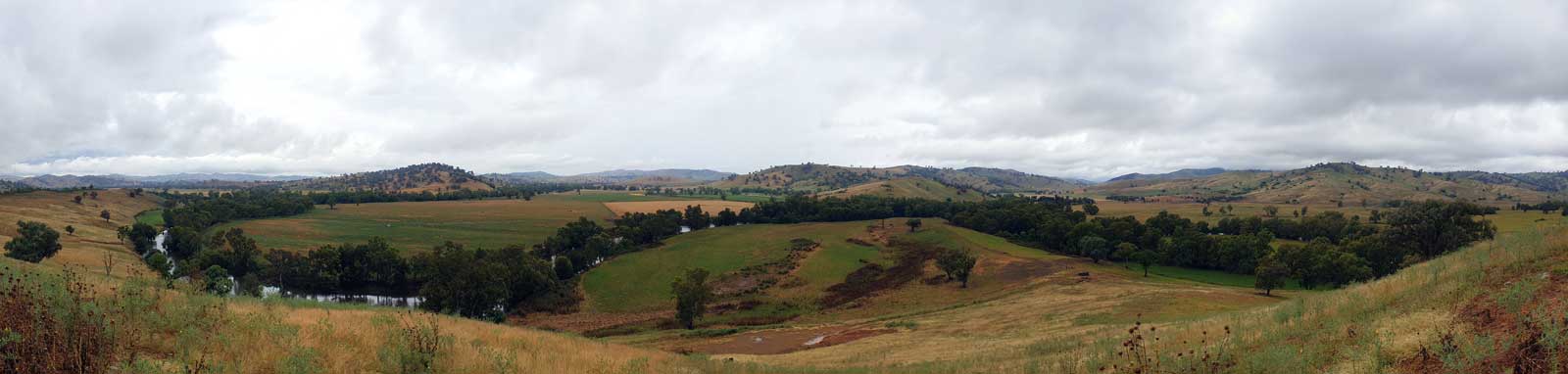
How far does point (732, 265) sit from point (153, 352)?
7708cm

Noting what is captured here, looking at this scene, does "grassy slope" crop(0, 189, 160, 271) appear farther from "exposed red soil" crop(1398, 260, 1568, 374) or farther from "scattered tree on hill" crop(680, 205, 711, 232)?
"exposed red soil" crop(1398, 260, 1568, 374)

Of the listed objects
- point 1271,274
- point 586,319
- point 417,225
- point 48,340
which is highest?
point 48,340

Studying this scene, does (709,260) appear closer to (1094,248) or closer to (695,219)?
(695,219)

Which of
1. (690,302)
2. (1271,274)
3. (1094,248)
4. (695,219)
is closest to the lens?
(1271,274)

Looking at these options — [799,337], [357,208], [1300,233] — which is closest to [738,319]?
[799,337]

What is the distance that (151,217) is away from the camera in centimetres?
12556

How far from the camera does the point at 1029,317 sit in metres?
42.8

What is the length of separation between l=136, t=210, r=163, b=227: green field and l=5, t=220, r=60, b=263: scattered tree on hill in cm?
5325

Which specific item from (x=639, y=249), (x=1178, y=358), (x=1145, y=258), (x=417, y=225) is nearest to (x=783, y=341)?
(x=1178, y=358)

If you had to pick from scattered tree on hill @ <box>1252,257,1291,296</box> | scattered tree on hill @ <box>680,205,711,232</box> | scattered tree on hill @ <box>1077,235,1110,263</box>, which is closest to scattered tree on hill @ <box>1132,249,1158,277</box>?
scattered tree on hill @ <box>1077,235,1110,263</box>

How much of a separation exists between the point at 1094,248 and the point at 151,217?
7484 inches

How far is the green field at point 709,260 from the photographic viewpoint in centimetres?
7188

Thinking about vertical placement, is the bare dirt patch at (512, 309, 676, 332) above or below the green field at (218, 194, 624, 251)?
below

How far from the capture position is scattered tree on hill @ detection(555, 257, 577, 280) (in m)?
81.2
